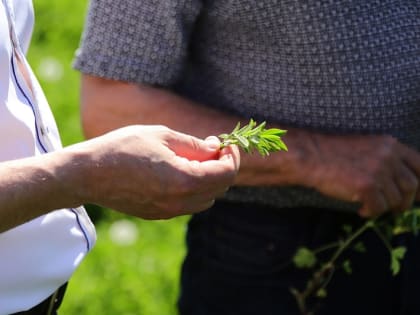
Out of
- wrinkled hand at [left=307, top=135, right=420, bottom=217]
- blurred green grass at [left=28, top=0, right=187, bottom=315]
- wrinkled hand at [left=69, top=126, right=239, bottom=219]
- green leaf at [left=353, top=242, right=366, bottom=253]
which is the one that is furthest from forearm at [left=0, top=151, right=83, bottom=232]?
blurred green grass at [left=28, top=0, right=187, bottom=315]

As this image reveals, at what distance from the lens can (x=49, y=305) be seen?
1.92 metres

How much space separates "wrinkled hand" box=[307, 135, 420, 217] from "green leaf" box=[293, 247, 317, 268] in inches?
7.0

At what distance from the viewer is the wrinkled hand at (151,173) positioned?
62.5 inches

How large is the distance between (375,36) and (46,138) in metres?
0.73

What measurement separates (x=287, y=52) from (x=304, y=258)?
0.46m

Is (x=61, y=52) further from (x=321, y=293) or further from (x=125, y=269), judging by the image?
(x=321, y=293)

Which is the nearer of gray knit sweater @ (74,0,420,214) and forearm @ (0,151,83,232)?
forearm @ (0,151,83,232)

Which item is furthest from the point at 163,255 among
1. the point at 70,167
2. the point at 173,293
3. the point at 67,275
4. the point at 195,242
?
the point at 70,167

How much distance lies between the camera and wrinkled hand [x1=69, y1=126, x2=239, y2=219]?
1587 mm

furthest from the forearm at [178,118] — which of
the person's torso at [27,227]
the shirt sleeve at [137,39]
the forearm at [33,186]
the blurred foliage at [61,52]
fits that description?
the blurred foliage at [61,52]

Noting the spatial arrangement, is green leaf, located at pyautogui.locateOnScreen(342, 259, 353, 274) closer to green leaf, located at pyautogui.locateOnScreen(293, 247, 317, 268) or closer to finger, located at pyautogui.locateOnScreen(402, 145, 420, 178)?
green leaf, located at pyautogui.locateOnScreen(293, 247, 317, 268)

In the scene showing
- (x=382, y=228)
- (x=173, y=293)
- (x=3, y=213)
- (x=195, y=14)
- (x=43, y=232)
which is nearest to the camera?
(x=3, y=213)

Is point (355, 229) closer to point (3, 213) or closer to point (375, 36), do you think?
point (375, 36)

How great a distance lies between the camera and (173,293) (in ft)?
12.4
